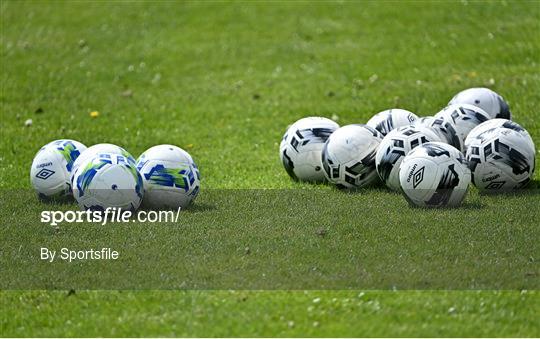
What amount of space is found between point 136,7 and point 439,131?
1672 centimetres

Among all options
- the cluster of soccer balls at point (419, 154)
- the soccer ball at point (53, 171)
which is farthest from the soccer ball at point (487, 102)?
the soccer ball at point (53, 171)

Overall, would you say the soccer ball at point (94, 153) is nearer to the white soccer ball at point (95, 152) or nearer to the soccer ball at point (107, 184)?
the white soccer ball at point (95, 152)

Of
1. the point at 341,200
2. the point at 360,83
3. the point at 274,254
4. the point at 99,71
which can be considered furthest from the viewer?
the point at 99,71

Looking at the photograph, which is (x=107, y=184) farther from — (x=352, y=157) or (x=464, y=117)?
(x=464, y=117)

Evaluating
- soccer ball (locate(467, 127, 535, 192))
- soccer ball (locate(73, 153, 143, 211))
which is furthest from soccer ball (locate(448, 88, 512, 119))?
soccer ball (locate(73, 153, 143, 211))

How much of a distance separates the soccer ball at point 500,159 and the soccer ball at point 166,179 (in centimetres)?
365

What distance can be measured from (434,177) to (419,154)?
0.39 meters

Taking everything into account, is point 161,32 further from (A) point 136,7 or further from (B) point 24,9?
(B) point 24,9

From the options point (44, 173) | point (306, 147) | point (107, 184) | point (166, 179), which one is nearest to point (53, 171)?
point (44, 173)

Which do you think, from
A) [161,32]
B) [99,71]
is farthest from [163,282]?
[161,32]

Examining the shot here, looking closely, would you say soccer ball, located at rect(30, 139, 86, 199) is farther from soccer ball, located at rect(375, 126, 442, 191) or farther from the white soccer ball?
soccer ball, located at rect(375, 126, 442, 191)

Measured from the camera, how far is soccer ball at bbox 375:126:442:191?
12773 mm

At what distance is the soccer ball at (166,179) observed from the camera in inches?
483

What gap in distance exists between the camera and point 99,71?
23.1 metres
